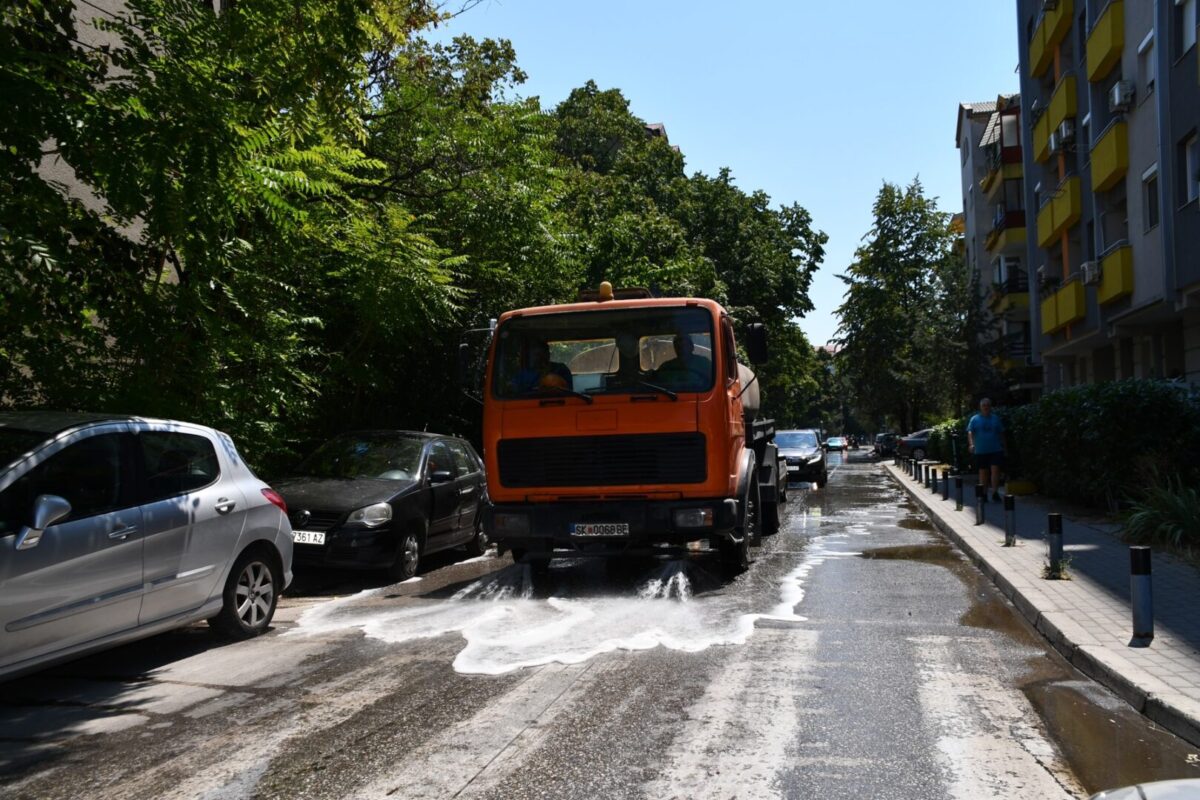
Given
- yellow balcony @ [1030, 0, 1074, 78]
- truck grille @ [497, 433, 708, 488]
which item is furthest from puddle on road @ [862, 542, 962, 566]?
yellow balcony @ [1030, 0, 1074, 78]

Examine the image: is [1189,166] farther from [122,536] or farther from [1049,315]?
[122,536]

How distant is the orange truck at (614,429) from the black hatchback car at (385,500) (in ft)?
3.85

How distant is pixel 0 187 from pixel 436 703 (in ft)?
15.2

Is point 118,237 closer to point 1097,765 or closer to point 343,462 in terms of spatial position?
point 343,462

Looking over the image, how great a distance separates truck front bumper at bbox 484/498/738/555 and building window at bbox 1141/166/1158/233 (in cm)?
1602

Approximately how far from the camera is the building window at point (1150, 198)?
21469 millimetres

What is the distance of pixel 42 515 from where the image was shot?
18.6 ft

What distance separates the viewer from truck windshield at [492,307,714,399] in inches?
386

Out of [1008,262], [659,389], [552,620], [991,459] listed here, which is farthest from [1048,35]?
[552,620]

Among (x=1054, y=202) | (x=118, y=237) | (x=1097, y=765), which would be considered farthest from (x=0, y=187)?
(x=1054, y=202)

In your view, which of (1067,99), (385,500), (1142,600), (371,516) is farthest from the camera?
(1067,99)

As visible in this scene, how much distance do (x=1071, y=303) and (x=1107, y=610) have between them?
72.5 feet

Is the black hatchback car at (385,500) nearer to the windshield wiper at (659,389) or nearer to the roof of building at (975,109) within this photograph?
the windshield wiper at (659,389)

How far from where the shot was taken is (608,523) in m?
9.60
